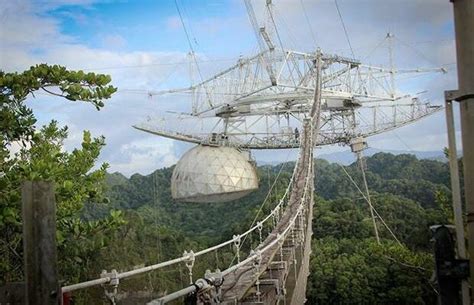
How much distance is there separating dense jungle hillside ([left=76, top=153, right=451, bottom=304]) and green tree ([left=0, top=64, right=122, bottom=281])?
19.6 ft

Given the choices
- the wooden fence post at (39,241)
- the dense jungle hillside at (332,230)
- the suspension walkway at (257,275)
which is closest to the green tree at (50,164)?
the suspension walkway at (257,275)

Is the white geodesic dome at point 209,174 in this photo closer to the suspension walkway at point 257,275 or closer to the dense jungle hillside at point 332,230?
the dense jungle hillside at point 332,230

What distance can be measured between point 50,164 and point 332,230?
18.4 meters

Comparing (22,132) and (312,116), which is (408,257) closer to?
(312,116)

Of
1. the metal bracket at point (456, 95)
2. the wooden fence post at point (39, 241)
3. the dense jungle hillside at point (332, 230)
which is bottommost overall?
the dense jungle hillside at point (332, 230)

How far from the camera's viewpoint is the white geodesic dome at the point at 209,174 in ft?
51.0

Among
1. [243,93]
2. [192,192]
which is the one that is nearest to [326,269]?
[192,192]

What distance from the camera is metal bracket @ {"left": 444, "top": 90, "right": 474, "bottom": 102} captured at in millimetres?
1512

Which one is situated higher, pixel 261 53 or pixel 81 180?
pixel 261 53

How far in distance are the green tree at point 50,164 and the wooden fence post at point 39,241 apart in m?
2.17

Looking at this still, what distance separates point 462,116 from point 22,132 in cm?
342

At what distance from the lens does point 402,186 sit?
23.0 m

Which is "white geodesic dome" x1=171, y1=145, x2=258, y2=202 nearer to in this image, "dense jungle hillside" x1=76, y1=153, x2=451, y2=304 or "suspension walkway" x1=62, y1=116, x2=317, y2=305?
"dense jungle hillside" x1=76, y1=153, x2=451, y2=304

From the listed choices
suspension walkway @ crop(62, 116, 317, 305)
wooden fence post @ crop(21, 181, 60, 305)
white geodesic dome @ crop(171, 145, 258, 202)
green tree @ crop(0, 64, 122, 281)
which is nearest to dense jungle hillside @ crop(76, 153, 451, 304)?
white geodesic dome @ crop(171, 145, 258, 202)
